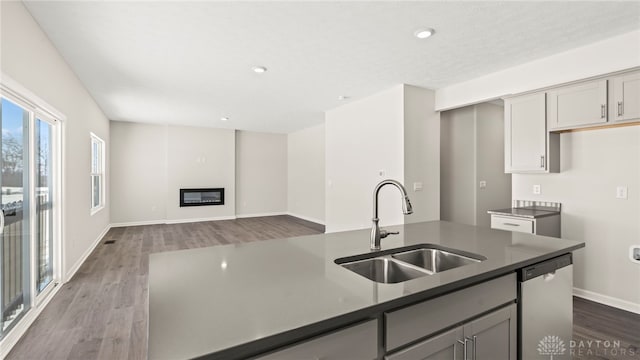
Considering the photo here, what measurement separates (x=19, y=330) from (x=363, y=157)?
448 cm

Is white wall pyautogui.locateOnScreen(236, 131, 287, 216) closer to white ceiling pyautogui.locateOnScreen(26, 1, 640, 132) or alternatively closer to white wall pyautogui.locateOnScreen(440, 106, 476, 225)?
white ceiling pyautogui.locateOnScreen(26, 1, 640, 132)

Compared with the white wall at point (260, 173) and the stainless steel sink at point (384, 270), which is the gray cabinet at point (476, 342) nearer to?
the stainless steel sink at point (384, 270)

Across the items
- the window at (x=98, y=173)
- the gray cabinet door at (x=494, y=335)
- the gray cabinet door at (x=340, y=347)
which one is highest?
the window at (x=98, y=173)

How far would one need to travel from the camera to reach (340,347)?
0.92 m

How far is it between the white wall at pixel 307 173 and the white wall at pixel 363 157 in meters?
1.76

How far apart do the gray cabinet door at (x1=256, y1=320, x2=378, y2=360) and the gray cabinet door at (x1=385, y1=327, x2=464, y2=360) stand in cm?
12

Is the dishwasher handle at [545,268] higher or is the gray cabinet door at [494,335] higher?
the dishwasher handle at [545,268]

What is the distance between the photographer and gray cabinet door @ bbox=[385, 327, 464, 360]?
1.08 metres

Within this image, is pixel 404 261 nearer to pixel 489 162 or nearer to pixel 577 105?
pixel 577 105

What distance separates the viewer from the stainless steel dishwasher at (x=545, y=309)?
4.92 ft

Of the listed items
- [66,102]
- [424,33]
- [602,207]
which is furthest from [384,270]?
[66,102]

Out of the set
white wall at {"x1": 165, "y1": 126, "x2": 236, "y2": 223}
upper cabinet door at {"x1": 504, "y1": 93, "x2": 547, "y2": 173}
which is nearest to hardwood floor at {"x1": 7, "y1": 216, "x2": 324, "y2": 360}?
white wall at {"x1": 165, "y1": 126, "x2": 236, "y2": 223}

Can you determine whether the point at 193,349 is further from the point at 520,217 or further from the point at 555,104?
the point at 555,104

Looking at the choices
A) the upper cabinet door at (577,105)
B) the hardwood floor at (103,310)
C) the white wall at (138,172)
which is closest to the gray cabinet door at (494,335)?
the hardwood floor at (103,310)
